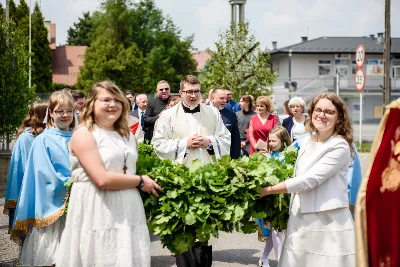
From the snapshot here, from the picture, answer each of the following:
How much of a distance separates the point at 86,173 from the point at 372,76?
59.5 metres

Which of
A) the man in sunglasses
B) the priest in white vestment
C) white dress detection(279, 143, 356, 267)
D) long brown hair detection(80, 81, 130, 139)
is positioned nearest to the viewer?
long brown hair detection(80, 81, 130, 139)

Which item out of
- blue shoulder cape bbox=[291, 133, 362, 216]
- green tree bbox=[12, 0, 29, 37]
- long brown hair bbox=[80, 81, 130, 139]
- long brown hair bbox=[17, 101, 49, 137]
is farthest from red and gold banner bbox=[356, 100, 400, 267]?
green tree bbox=[12, 0, 29, 37]

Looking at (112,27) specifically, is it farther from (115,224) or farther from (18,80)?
(115,224)

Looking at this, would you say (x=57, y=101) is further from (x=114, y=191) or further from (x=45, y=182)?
(x=114, y=191)

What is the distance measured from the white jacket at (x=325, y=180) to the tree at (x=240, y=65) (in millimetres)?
15153

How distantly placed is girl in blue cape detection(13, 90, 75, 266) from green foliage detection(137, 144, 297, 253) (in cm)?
88

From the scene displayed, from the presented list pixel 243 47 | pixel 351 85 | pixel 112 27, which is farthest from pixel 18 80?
pixel 112 27

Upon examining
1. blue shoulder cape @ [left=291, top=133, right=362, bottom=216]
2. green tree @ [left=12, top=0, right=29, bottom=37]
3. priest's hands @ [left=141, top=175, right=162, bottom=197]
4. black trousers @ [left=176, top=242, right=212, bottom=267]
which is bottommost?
black trousers @ [left=176, top=242, right=212, bottom=267]

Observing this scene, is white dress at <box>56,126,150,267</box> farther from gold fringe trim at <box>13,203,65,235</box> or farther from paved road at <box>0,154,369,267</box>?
paved road at <box>0,154,369,267</box>

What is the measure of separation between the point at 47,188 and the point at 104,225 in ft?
4.01

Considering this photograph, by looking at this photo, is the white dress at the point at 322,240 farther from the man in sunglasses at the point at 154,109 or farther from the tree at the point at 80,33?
the tree at the point at 80,33

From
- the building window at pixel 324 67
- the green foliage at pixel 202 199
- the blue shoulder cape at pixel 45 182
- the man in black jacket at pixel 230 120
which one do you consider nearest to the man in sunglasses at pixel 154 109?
the man in black jacket at pixel 230 120

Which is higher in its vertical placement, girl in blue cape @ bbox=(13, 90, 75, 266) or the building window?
the building window

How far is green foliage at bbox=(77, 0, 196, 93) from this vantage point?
195 ft
